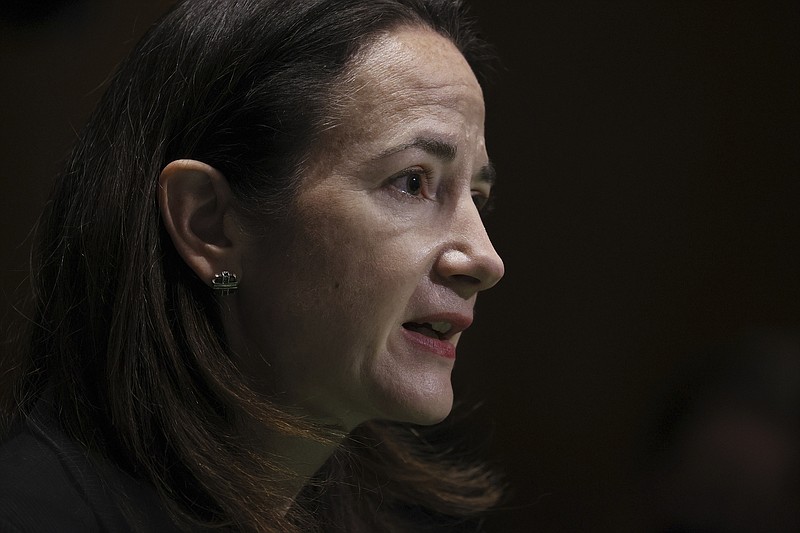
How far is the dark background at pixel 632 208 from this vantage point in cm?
171

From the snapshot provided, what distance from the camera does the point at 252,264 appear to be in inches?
43.4

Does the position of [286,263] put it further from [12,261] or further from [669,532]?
[669,532]

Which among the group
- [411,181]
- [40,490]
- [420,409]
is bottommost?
[40,490]

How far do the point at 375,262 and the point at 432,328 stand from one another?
5.2 inches

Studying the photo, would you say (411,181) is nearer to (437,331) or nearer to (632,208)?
(437,331)

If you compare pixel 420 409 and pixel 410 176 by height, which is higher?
pixel 410 176

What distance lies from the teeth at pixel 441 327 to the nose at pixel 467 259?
4cm

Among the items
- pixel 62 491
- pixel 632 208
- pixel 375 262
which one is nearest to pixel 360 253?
pixel 375 262

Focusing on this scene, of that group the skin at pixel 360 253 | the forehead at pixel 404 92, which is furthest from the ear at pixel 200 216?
the forehead at pixel 404 92

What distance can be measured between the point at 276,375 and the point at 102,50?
69 cm

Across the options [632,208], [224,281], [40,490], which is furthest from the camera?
[632,208]

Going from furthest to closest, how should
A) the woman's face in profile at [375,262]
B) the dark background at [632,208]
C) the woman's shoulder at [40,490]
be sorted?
the dark background at [632,208] < the woman's face in profile at [375,262] < the woman's shoulder at [40,490]

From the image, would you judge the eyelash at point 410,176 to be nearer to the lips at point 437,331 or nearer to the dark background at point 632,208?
the lips at point 437,331

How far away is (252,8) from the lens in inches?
43.5
